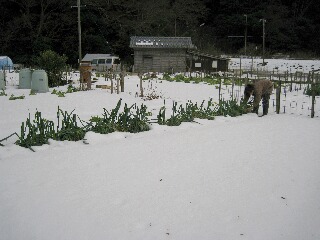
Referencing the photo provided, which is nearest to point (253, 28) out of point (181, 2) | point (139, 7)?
point (181, 2)

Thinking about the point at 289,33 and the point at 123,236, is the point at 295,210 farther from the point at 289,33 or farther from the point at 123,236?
the point at 289,33

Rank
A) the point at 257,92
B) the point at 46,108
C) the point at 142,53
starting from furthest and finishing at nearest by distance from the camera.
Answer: the point at 142,53, the point at 46,108, the point at 257,92

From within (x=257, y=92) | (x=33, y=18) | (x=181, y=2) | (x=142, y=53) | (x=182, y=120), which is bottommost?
(x=182, y=120)

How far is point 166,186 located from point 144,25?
137ft

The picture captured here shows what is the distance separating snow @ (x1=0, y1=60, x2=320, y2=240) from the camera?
135 inches

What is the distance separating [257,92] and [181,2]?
157 ft

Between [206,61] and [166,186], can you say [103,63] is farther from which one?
[166,186]

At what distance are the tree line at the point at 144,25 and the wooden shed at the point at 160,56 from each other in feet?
23.9

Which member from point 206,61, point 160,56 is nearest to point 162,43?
point 160,56

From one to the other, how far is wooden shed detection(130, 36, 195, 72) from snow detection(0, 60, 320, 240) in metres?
25.4

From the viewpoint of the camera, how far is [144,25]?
43594mm

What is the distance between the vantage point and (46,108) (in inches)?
410

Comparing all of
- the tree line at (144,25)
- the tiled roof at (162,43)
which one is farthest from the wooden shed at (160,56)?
the tree line at (144,25)

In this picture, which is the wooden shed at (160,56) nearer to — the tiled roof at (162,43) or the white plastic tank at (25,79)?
the tiled roof at (162,43)
